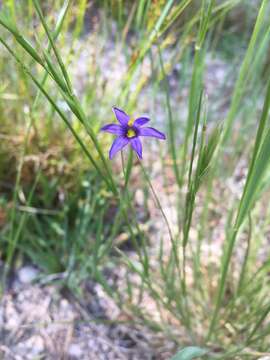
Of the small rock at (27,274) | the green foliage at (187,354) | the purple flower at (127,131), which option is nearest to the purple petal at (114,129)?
the purple flower at (127,131)

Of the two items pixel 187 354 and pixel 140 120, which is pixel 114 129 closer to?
pixel 140 120

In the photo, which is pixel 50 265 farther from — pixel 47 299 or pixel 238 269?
pixel 238 269

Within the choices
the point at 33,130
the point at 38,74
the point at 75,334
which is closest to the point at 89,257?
the point at 75,334

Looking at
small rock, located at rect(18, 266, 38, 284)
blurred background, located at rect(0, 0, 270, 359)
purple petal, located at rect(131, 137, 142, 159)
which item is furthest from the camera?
small rock, located at rect(18, 266, 38, 284)

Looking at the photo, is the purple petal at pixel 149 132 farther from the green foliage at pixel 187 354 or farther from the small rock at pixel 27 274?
the small rock at pixel 27 274

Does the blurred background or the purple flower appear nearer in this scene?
the purple flower

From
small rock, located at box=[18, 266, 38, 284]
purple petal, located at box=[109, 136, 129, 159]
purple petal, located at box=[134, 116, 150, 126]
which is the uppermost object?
purple petal, located at box=[134, 116, 150, 126]

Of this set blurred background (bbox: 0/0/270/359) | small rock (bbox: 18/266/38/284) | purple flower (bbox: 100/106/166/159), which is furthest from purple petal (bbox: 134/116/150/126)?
small rock (bbox: 18/266/38/284)

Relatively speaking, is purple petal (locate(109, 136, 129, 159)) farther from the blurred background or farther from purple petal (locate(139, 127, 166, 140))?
the blurred background

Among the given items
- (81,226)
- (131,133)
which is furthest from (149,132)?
(81,226)
